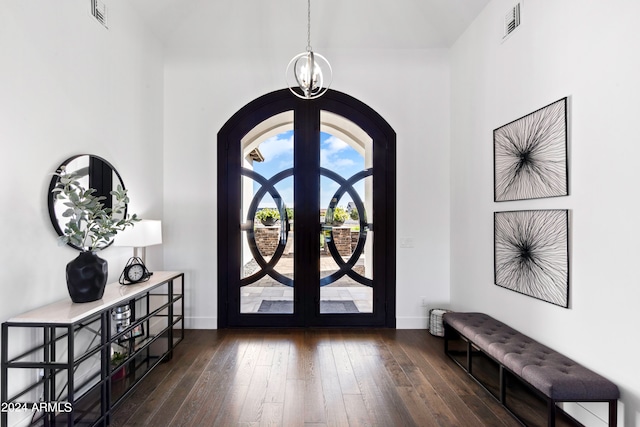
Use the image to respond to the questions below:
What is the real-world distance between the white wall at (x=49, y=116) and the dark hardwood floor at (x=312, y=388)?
1150 mm

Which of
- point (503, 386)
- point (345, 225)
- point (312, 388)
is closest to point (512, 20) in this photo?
point (345, 225)

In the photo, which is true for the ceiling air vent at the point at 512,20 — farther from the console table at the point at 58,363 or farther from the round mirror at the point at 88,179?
the console table at the point at 58,363

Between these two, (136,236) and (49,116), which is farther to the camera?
(136,236)

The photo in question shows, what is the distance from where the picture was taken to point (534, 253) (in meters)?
2.77

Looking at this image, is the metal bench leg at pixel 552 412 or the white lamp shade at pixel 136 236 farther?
the white lamp shade at pixel 136 236

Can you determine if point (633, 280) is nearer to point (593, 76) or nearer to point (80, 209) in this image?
point (593, 76)

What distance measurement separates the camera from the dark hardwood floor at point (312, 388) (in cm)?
243

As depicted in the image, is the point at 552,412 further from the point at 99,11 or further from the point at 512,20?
the point at 99,11

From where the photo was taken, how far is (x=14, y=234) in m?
2.18

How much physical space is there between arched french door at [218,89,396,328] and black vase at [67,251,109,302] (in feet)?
6.48

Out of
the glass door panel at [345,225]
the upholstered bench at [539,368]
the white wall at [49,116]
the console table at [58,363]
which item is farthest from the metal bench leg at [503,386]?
the white wall at [49,116]

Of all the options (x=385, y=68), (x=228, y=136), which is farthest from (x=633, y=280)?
(x=228, y=136)

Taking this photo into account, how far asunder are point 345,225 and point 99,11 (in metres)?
3.32

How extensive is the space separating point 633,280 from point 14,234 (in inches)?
148
